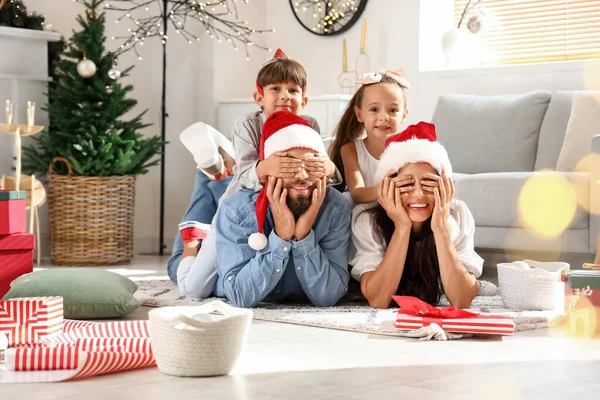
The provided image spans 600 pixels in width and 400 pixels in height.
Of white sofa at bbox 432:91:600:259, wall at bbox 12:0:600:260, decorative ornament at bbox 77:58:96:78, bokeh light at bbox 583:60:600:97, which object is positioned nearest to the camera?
white sofa at bbox 432:91:600:259

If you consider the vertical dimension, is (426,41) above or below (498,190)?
above

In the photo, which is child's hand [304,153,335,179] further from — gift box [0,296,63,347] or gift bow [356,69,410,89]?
gift box [0,296,63,347]

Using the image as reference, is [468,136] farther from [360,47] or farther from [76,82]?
[76,82]

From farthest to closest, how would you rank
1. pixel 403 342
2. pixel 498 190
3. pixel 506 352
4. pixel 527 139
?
pixel 527 139 < pixel 498 190 < pixel 403 342 < pixel 506 352

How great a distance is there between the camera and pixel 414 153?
2668mm

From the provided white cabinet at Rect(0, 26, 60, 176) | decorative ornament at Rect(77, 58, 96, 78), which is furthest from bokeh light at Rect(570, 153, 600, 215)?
white cabinet at Rect(0, 26, 60, 176)

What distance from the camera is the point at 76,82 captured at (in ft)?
15.7

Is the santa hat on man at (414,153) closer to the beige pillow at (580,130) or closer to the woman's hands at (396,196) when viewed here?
the woman's hands at (396,196)

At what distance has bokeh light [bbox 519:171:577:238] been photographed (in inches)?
145

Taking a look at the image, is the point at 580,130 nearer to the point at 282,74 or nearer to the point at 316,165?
the point at 282,74

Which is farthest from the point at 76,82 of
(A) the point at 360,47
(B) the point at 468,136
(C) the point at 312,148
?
(C) the point at 312,148

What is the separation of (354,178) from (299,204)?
424 millimetres

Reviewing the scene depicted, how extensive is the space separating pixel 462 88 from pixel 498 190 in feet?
4.35

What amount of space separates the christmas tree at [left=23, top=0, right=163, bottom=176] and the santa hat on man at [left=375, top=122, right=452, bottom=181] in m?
2.37
